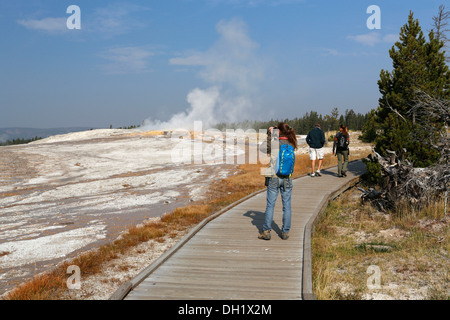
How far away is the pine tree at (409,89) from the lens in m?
12.9

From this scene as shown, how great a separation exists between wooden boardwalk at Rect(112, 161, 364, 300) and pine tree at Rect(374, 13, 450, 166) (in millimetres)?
5549

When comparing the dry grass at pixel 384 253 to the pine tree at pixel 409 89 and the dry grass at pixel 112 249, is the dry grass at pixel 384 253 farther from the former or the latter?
the dry grass at pixel 112 249

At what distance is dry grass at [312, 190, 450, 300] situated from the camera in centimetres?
654

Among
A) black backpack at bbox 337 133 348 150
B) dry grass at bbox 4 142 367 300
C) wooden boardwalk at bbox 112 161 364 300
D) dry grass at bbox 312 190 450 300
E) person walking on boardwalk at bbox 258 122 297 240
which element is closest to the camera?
wooden boardwalk at bbox 112 161 364 300

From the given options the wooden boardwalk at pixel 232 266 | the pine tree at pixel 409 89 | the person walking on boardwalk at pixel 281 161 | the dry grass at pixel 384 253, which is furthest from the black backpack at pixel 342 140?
the person walking on boardwalk at pixel 281 161

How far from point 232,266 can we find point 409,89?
1073 centimetres

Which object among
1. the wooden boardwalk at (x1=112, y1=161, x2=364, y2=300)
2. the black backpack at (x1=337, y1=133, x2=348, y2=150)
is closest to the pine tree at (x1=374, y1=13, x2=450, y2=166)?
the black backpack at (x1=337, y1=133, x2=348, y2=150)

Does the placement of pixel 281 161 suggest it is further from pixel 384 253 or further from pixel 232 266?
pixel 384 253

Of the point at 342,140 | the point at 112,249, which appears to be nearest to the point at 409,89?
the point at 342,140

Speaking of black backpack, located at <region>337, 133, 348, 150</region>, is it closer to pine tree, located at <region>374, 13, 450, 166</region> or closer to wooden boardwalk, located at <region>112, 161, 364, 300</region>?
pine tree, located at <region>374, 13, 450, 166</region>

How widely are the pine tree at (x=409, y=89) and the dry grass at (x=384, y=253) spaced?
2851 mm

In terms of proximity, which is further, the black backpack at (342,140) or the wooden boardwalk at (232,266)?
the black backpack at (342,140)

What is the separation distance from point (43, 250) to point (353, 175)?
13.5m

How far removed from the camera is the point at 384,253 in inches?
333
